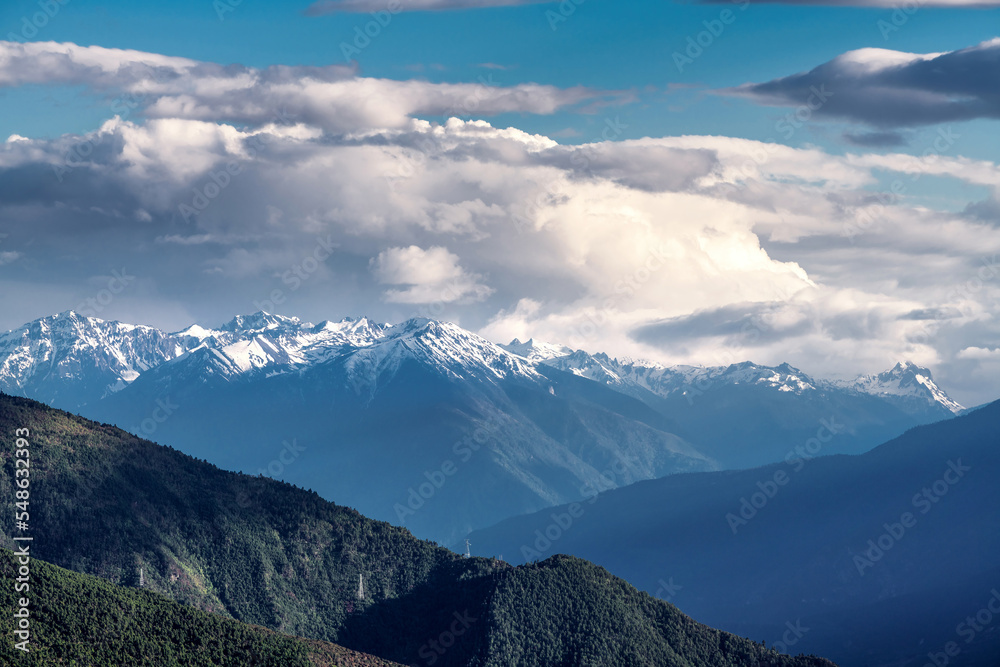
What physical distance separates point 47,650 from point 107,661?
33.5ft

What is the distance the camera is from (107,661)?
199750mm

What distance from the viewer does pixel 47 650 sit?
640 feet

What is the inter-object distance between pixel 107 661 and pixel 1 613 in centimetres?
1957

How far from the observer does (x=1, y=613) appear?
197500 mm

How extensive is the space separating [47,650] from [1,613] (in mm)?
10711
